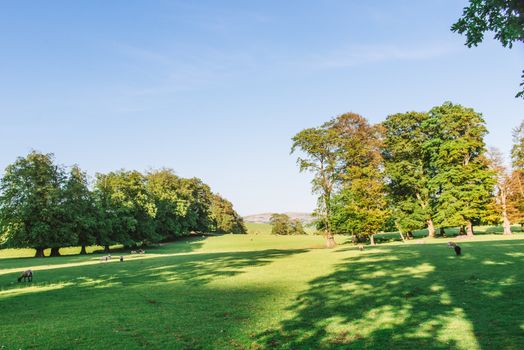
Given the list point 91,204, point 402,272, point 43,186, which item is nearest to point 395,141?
point 402,272

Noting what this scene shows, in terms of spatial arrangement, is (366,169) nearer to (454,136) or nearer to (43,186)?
(454,136)

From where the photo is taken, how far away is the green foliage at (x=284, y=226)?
137m

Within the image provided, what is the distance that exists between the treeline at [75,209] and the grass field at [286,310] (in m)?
42.0

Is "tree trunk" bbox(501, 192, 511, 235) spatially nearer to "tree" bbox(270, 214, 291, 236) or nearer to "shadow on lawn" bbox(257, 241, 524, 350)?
"shadow on lawn" bbox(257, 241, 524, 350)

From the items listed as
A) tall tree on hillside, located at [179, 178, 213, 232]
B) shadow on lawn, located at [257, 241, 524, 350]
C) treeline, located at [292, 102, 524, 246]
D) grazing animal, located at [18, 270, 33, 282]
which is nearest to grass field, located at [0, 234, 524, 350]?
shadow on lawn, located at [257, 241, 524, 350]

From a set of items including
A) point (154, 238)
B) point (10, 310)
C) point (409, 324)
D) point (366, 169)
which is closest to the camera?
point (409, 324)

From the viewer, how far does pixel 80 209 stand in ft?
218

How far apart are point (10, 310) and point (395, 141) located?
61827 millimetres

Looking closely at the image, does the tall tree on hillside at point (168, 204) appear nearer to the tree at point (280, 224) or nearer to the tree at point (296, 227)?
the tree at point (280, 224)

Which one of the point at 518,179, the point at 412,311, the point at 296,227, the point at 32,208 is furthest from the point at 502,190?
the point at 296,227

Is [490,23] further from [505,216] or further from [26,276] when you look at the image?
[505,216]

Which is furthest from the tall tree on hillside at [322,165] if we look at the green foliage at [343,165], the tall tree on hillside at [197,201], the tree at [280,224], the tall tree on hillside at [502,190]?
the tree at [280,224]

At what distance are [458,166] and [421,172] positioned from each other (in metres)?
6.25

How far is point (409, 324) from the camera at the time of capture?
11.4 meters
